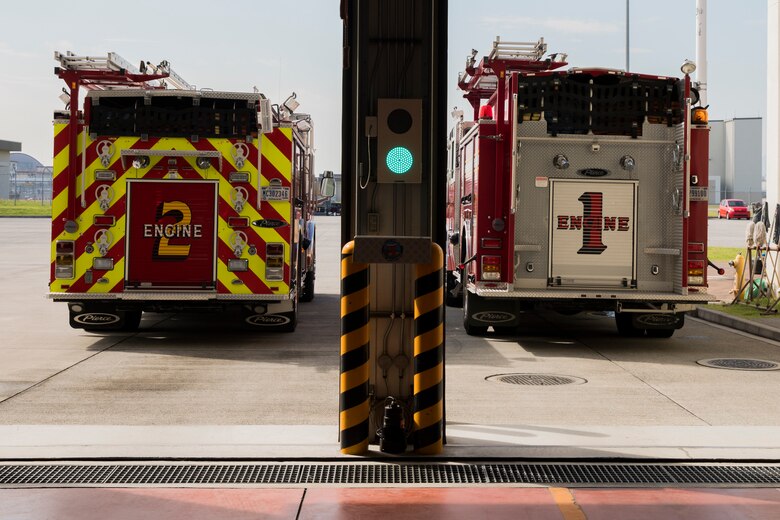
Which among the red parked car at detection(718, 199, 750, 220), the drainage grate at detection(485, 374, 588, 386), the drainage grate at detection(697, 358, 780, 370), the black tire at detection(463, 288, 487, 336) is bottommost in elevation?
the drainage grate at detection(485, 374, 588, 386)

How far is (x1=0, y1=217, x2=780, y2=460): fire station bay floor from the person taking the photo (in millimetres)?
7184

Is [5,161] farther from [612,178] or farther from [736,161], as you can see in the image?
[612,178]

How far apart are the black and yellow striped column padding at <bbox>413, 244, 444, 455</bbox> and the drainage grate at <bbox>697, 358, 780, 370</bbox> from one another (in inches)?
222

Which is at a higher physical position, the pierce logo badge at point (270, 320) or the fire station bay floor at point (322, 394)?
the pierce logo badge at point (270, 320)

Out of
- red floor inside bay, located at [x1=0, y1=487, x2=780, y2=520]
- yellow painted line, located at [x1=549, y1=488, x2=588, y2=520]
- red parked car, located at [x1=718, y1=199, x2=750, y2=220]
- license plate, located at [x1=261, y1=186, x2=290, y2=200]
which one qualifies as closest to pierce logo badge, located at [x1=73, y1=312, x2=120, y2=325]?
license plate, located at [x1=261, y1=186, x2=290, y2=200]

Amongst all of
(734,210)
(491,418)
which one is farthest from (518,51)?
(734,210)

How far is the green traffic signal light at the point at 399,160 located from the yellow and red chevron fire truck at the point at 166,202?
6018 millimetres

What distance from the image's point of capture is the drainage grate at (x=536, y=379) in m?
10.2

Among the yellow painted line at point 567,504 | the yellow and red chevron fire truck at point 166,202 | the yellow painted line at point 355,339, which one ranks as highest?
the yellow and red chevron fire truck at point 166,202

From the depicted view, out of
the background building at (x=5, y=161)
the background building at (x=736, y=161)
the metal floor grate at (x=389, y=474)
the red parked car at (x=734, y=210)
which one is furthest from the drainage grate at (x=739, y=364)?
the background building at (x=736, y=161)

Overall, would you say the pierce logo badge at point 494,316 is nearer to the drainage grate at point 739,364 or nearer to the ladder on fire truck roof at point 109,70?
the drainage grate at point 739,364

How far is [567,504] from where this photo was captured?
19.2ft

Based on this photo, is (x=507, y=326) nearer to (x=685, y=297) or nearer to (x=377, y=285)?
(x=685, y=297)

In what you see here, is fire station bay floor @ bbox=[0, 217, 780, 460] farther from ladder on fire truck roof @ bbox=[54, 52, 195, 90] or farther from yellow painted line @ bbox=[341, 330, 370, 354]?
ladder on fire truck roof @ bbox=[54, 52, 195, 90]
